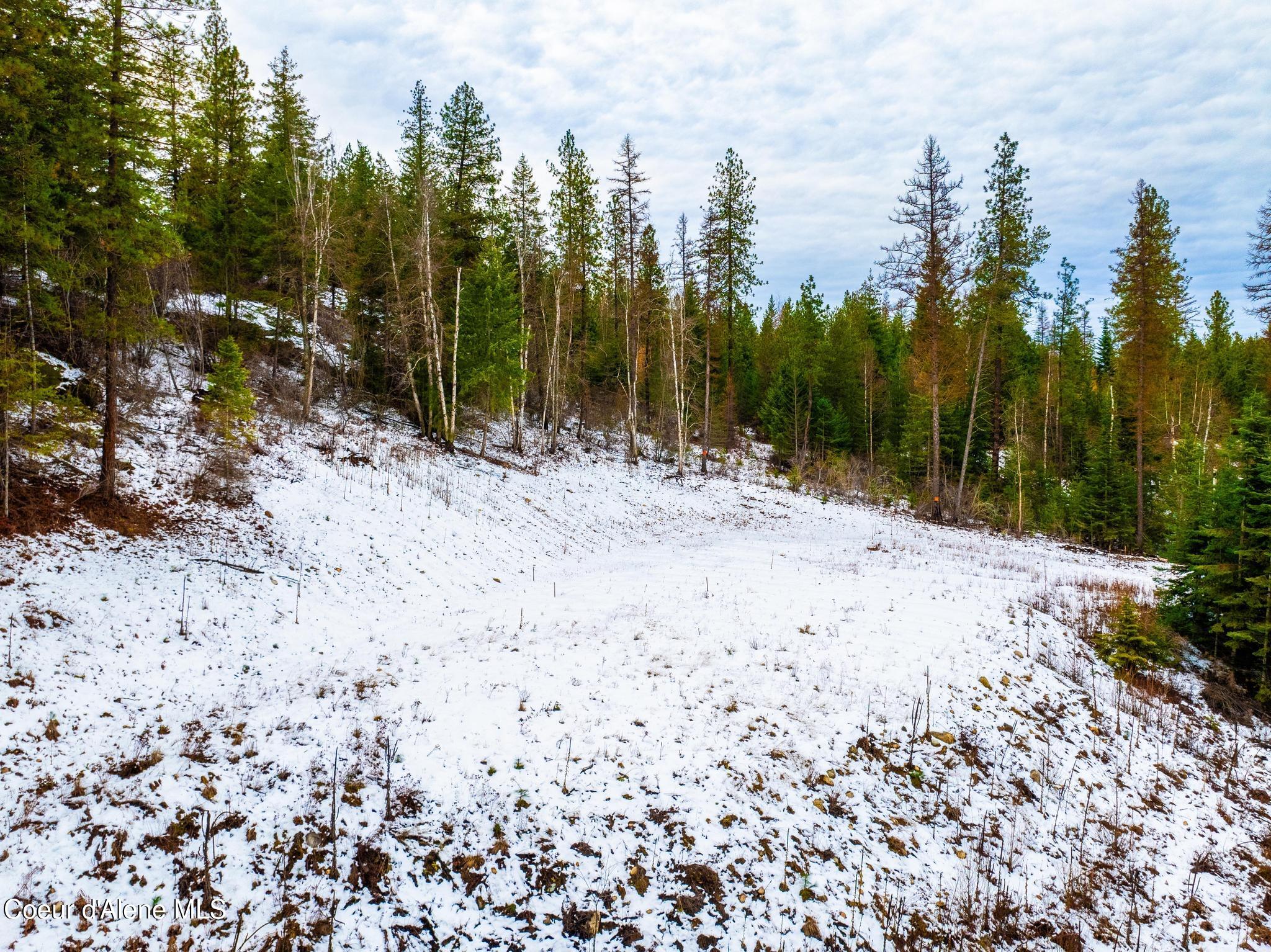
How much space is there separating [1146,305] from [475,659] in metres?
29.7

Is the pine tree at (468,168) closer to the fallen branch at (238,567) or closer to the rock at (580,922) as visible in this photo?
the fallen branch at (238,567)

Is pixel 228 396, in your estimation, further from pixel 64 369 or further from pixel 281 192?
pixel 281 192

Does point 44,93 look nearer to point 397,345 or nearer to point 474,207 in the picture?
point 397,345

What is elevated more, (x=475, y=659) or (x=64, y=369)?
(x=64, y=369)

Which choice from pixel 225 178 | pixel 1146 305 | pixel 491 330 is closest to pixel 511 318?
pixel 491 330

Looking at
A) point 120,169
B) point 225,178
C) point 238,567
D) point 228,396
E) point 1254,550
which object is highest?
point 225,178

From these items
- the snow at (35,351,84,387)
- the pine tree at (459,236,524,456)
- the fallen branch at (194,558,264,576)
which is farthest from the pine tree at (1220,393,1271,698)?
the snow at (35,351,84,387)

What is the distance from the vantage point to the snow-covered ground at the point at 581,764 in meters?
4.27

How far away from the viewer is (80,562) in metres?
8.20

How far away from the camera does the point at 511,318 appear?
21.7m

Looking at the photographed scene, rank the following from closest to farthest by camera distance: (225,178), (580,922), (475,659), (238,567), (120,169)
Result: (580,922) < (475,659) < (120,169) < (238,567) < (225,178)

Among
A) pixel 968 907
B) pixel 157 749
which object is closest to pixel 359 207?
pixel 157 749

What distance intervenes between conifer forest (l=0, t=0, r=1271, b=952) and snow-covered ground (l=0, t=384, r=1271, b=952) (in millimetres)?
44

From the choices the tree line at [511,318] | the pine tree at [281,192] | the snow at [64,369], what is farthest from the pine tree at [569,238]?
the snow at [64,369]
